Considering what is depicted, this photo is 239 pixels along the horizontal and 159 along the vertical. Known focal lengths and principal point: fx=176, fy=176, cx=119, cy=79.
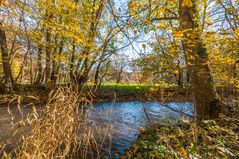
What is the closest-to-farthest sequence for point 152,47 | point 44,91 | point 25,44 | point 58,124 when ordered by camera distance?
point 58,124, point 152,47, point 25,44, point 44,91

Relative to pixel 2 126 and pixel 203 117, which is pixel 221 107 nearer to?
pixel 203 117

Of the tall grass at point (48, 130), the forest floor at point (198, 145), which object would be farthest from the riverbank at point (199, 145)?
the tall grass at point (48, 130)

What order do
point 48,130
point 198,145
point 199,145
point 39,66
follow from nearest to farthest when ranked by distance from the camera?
point 48,130 < point 199,145 < point 198,145 < point 39,66

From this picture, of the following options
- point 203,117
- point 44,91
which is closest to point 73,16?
point 44,91

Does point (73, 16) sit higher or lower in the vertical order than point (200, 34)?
higher

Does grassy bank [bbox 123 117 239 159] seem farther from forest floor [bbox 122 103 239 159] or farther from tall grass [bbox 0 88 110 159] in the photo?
tall grass [bbox 0 88 110 159]

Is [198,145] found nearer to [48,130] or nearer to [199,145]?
[199,145]

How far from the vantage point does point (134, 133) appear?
4.83m

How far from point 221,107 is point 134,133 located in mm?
2243

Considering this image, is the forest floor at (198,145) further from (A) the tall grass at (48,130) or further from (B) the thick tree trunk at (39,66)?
(B) the thick tree trunk at (39,66)

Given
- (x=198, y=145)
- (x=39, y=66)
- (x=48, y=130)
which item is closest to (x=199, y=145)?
(x=198, y=145)

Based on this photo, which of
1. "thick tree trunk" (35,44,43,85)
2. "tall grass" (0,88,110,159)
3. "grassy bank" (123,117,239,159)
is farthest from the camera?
"thick tree trunk" (35,44,43,85)

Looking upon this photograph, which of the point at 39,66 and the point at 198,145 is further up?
the point at 39,66

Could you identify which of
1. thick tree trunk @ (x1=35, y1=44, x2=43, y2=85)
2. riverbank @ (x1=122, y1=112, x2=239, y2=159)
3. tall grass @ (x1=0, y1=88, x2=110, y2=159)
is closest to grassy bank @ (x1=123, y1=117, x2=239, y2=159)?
riverbank @ (x1=122, y1=112, x2=239, y2=159)
